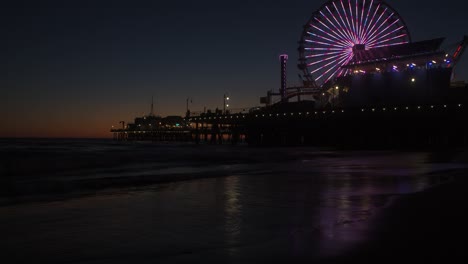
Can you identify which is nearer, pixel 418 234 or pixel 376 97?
pixel 418 234

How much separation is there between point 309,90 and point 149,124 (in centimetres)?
9032

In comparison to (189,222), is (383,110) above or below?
above

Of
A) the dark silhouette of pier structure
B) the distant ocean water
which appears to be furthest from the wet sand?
the dark silhouette of pier structure

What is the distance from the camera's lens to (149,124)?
573ft

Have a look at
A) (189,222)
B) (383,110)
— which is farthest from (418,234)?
(383,110)

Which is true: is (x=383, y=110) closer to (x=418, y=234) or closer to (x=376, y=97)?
(x=376, y=97)

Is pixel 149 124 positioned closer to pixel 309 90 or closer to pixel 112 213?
pixel 309 90

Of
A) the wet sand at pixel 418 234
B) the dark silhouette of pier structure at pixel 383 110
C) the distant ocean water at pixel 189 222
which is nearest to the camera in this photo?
the wet sand at pixel 418 234

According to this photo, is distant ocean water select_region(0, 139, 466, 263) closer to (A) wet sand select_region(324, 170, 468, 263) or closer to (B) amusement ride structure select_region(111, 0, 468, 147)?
(A) wet sand select_region(324, 170, 468, 263)

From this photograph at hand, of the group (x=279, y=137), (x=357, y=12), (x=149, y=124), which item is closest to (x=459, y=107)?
(x=357, y=12)

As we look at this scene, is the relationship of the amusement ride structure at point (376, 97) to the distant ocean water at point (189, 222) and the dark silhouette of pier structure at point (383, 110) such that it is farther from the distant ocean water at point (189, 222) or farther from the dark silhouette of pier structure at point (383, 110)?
the distant ocean water at point (189, 222)

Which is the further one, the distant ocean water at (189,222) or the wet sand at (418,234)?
the distant ocean water at (189,222)

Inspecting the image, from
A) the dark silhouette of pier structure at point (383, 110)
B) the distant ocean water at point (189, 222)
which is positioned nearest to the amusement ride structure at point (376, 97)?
the dark silhouette of pier structure at point (383, 110)

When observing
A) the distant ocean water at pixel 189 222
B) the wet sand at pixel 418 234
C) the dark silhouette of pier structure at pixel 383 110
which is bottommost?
the distant ocean water at pixel 189 222
